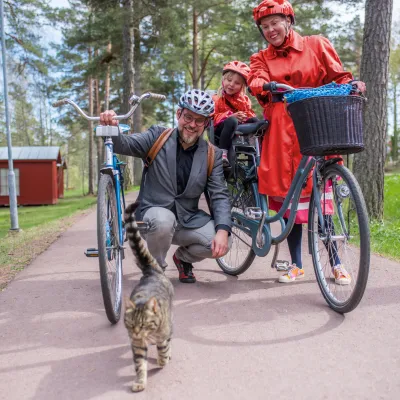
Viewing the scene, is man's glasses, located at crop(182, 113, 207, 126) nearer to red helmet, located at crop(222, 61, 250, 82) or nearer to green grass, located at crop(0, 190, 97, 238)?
red helmet, located at crop(222, 61, 250, 82)

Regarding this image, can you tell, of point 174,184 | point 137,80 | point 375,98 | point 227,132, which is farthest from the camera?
point 137,80

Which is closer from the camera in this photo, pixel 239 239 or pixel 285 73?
pixel 285 73

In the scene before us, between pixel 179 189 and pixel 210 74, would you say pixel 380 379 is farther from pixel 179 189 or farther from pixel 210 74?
pixel 210 74

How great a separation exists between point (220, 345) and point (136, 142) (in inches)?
71.0

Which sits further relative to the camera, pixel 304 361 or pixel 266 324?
pixel 266 324

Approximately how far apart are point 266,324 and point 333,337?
1.53 feet

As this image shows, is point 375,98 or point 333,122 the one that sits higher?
point 375,98

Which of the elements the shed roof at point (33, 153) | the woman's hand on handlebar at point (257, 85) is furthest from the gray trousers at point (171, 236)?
the shed roof at point (33, 153)

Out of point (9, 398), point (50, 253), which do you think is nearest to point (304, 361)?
point (9, 398)

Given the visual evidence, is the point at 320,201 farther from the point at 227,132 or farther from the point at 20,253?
the point at 20,253

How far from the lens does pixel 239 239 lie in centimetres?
435

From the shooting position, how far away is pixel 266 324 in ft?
9.61

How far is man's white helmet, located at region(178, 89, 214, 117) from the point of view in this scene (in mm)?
3426

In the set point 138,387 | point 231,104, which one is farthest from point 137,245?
Result: point 231,104
